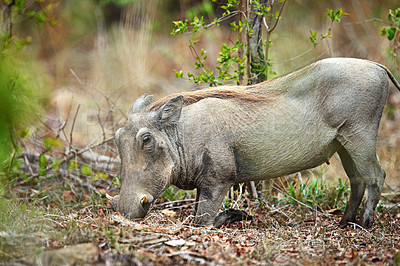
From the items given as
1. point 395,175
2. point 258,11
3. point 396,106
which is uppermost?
point 258,11

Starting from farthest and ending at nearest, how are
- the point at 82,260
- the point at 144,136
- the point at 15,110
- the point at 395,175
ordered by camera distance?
1. the point at 395,175
2. the point at 144,136
3. the point at 82,260
4. the point at 15,110

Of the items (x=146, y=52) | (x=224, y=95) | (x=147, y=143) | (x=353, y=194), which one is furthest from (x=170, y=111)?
(x=146, y=52)

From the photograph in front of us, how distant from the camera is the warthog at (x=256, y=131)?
3715 millimetres

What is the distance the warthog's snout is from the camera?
3.45m

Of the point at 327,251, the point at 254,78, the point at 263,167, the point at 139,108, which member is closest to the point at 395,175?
the point at 254,78

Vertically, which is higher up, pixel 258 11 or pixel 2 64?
pixel 258 11

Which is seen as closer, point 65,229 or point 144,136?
point 65,229

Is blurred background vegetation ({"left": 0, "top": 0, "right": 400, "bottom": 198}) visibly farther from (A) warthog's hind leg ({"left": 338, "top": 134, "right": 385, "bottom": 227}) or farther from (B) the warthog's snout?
(B) the warthog's snout

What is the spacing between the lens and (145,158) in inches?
142

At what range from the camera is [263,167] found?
3955 mm

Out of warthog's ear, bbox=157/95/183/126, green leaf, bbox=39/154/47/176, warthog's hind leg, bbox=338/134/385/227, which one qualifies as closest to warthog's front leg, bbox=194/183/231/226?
warthog's ear, bbox=157/95/183/126

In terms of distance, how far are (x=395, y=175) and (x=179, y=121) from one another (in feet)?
11.6

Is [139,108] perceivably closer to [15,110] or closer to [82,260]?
[82,260]

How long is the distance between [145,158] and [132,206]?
375 mm
